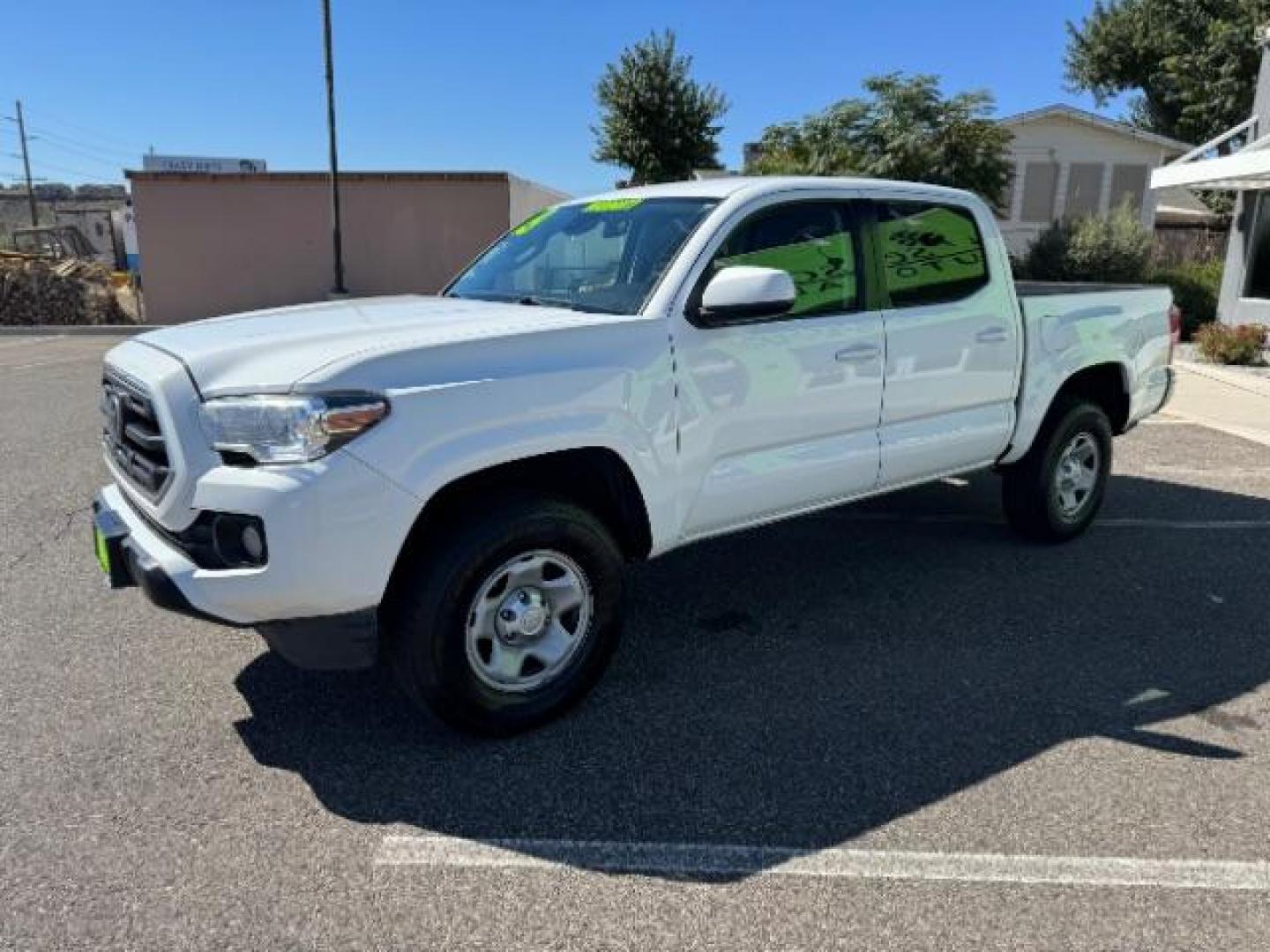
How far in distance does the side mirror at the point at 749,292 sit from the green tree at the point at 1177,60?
28918 mm

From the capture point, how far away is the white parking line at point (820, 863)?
8.34 feet

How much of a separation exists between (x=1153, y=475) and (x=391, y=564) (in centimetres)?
623

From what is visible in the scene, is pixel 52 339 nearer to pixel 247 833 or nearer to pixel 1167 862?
pixel 247 833

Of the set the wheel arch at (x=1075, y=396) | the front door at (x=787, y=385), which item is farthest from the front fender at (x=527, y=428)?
the wheel arch at (x=1075, y=396)

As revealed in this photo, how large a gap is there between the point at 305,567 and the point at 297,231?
1940 centimetres

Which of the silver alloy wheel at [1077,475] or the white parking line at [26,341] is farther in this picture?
the white parking line at [26,341]

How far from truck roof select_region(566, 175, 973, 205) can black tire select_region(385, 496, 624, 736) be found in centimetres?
151

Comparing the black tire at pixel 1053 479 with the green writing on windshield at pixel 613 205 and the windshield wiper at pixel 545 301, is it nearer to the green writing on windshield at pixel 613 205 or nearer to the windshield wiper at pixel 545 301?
the green writing on windshield at pixel 613 205

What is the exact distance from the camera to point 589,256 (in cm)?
400

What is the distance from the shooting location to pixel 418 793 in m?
2.92

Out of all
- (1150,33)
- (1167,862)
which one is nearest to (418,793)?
(1167,862)

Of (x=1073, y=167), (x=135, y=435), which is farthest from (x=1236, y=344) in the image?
(x=1073, y=167)

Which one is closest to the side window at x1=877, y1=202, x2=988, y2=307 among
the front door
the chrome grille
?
the front door

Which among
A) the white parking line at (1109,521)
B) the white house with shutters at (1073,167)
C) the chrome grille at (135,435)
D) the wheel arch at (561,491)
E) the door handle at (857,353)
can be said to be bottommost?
the white parking line at (1109,521)
